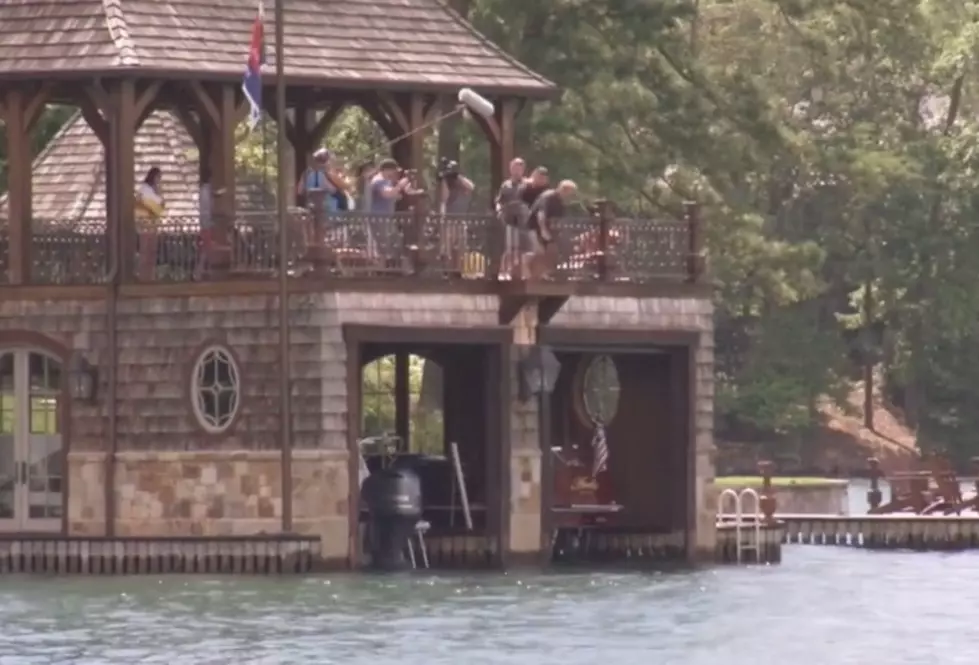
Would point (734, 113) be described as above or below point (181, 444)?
above

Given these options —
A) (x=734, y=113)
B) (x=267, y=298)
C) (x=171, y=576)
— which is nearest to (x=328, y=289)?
(x=267, y=298)

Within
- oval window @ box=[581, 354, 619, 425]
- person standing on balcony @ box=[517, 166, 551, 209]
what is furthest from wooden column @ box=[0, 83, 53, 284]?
oval window @ box=[581, 354, 619, 425]

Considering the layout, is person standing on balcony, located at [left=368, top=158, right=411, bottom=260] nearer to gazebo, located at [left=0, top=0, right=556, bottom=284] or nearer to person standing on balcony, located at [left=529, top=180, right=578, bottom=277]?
gazebo, located at [left=0, top=0, right=556, bottom=284]

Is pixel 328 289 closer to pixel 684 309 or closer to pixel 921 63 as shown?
pixel 684 309

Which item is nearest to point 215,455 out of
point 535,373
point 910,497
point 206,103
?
point 535,373

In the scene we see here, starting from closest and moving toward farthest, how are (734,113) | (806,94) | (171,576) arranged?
(171,576)
(734,113)
(806,94)

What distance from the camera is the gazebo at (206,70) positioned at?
44.1 meters

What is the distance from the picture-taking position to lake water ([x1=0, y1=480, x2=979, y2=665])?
34719mm

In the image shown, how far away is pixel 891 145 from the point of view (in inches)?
3287

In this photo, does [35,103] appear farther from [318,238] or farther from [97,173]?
[97,173]

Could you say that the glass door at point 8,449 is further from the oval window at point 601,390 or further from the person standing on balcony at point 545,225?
the oval window at point 601,390

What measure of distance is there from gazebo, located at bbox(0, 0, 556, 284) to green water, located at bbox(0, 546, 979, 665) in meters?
5.25

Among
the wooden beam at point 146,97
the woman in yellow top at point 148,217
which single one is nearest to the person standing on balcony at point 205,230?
the woman in yellow top at point 148,217

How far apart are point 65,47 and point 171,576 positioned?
20.9ft
